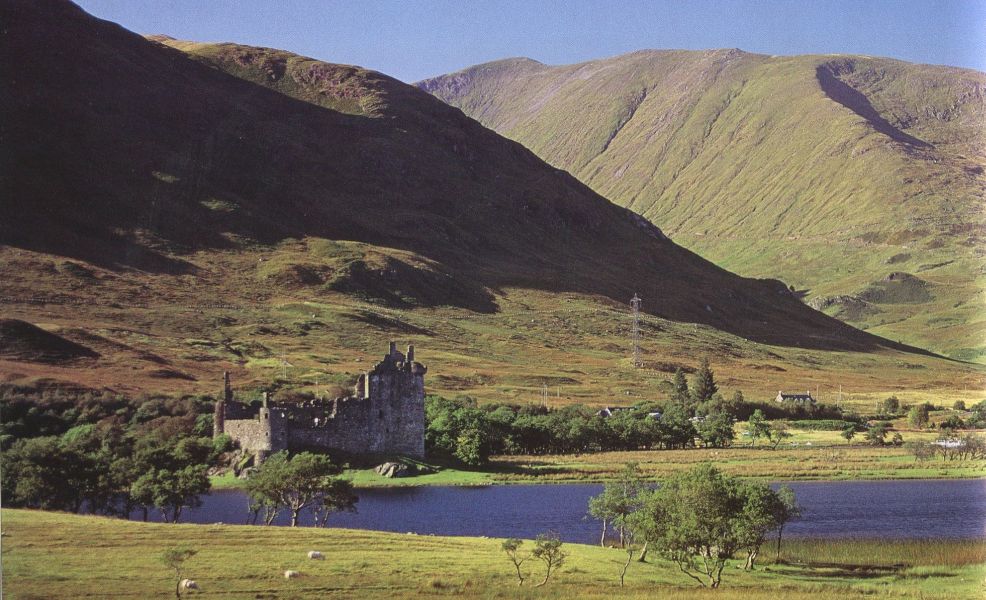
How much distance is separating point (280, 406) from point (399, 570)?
53.1 metres

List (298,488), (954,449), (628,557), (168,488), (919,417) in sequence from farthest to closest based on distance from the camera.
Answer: (919,417)
(954,449)
(298,488)
(168,488)
(628,557)

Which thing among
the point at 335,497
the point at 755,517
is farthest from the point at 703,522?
the point at 335,497

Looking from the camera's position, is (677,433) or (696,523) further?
(677,433)

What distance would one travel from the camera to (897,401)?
634 feet

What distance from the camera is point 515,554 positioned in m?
61.3

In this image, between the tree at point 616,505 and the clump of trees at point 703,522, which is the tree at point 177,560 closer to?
the clump of trees at point 703,522

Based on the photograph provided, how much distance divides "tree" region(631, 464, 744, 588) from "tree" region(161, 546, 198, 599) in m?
22.2

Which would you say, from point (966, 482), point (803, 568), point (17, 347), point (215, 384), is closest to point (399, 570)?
point (803, 568)

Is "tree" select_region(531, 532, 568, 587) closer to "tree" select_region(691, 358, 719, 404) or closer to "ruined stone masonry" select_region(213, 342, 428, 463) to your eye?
"ruined stone masonry" select_region(213, 342, 428, 463)

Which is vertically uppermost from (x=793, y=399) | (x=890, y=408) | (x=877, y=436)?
(x=793, y=399)

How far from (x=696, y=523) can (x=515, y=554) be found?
9101 mm

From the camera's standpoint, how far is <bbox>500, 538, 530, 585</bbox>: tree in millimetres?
55797

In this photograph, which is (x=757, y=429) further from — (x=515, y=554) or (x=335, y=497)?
(x=515, y=554)

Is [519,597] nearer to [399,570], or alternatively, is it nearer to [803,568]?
[399,570]
